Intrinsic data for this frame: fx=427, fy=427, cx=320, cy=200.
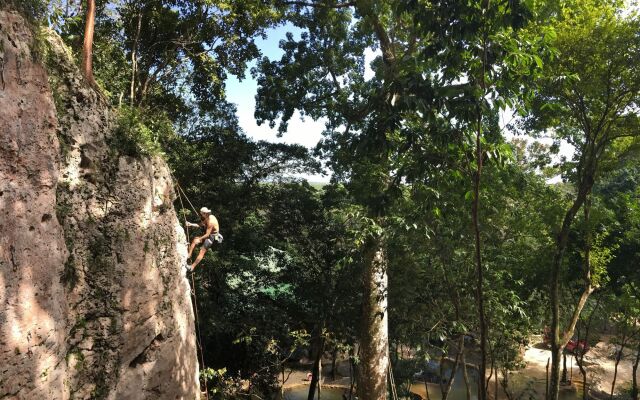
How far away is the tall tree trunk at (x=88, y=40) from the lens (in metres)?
5.37

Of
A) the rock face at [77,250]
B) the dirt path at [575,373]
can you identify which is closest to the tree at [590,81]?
the rock face at [77,250]

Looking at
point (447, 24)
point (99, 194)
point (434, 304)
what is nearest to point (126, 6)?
point (99, 194)

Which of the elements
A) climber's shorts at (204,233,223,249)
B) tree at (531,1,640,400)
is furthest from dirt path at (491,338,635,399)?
climber's shorts at (204,233,223,249)

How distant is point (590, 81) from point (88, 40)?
26.1 ft

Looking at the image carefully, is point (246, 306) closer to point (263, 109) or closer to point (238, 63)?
point (263, 109)

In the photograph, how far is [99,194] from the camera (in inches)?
221

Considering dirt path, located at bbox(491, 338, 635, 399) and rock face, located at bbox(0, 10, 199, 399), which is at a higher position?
rock face, located at bbox(0, 10, 199, 399)

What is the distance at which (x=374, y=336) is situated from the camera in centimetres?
845

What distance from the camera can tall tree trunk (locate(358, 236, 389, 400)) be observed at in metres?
8.39

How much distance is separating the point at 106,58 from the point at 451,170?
27.5 feet

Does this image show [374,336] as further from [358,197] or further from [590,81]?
[590,81]

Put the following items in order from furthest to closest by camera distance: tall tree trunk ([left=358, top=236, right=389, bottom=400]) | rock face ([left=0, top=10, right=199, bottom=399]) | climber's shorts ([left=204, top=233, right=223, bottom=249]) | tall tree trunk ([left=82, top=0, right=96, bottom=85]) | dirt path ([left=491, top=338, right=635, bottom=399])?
dirt path ([left=491, top=338, right=635, bottom=399]), tall tree trunk ([left=358, top=236, right=389, bottom=400]), climber's shorts ([left=204, top=233, right=223, bottom=249]), tall tree trunk ([left=82, top=0, right=96, bottom=85]), rock face ([left=0, top=10, right=199, bottom=399])

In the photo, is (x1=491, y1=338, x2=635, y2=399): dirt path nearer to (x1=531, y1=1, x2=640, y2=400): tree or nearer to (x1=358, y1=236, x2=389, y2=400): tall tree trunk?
(x1=358, y1=236, x2=389, y2=400): tall tree trunk

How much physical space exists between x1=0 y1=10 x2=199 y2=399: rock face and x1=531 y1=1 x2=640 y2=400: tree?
21.1 ft
